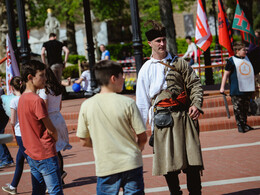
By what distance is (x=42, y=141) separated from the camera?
13.8ft

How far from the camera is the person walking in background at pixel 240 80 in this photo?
8852 millimetres

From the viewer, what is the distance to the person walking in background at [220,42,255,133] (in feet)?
29.0

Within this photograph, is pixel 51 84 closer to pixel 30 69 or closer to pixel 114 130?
pixel 30 69

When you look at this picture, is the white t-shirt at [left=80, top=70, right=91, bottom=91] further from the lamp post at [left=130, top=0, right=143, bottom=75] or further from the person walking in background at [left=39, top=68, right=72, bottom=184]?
the person walking in background at [left=39, top=68, right=72, bottom=184]

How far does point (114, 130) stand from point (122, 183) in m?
0.41

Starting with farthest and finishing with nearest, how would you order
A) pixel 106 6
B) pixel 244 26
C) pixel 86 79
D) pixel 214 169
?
pixel 106 6 < pixel 86 79 < pixel 244 26 < pixel 214 169

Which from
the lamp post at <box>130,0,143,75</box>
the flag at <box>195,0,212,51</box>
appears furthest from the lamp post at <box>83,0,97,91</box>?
the lamp post at <box>130,0,143,75</box>

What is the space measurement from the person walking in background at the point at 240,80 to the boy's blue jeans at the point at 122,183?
18.8ft

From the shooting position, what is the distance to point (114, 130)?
342 cm

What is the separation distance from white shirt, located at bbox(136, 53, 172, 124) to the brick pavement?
1.35m

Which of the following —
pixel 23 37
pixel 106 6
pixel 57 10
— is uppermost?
pixel 57 10

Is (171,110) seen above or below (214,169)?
above

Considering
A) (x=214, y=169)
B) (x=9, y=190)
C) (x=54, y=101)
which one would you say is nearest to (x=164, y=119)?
(x=54, y=101)

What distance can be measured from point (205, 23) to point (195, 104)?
7.12 m
